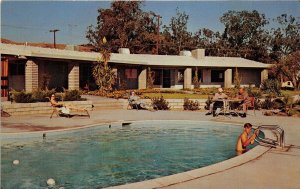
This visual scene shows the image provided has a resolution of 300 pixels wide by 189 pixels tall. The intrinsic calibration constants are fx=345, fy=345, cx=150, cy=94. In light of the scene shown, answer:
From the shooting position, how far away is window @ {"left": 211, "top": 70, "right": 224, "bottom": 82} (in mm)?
39153

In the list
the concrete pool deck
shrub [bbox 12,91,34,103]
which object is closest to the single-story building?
shrub [bbox 12,91,34,103]

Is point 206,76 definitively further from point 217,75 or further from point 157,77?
point 157,77

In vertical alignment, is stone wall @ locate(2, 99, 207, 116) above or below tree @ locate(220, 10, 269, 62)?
below

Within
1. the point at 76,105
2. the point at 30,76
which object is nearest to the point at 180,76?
the point at 30,76

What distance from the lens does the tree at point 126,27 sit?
57031mm

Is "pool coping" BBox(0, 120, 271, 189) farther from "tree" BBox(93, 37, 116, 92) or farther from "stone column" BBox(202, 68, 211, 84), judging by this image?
"stone column" BBox(202, 68, 211, 84)

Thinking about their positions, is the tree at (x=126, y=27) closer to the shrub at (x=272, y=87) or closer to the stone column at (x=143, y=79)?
the stone column at (x=143, y=79)

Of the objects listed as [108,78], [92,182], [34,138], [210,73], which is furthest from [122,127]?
[210,73]

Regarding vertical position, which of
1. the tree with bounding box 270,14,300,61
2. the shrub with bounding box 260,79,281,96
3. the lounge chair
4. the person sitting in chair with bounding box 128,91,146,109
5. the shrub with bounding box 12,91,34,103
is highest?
the tree with bounding box 270,14,300,61

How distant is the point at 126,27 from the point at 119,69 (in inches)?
1028

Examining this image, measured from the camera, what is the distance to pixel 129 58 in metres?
33.3

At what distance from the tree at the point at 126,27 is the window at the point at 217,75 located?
2104 cm

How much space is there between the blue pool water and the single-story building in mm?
11681

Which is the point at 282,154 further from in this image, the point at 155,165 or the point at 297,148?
the point at 155,165
